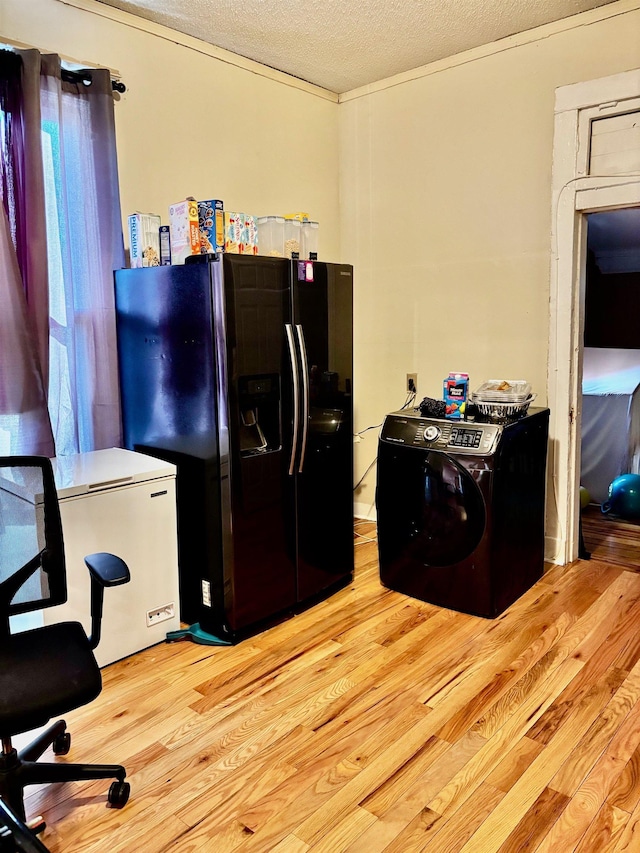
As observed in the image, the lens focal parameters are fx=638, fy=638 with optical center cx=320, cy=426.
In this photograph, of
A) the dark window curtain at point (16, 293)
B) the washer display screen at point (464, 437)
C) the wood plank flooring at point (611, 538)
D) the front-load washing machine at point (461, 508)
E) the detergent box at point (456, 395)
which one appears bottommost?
the wood plank flooring at point (611, 538)

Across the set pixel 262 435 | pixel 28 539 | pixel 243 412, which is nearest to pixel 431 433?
pixel 262 435

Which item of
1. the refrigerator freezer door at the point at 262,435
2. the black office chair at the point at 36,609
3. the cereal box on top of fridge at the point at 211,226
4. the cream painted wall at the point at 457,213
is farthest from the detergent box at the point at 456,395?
the black office chair at the point at 36,609

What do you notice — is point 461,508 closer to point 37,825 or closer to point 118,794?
point 118,794

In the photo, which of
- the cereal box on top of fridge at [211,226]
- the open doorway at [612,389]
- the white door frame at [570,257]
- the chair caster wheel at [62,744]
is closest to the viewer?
the chair caster wheel at [62,744]

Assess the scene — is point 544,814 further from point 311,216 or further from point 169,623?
point 311,216

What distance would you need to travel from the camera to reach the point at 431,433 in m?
2.88

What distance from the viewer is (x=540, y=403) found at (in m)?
3.39

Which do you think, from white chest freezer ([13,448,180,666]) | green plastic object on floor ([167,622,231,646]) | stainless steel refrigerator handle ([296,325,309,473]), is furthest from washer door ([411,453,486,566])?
white chest freezer ([13,448,180,666])

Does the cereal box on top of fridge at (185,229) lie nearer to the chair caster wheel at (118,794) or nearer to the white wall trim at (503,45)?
the white wall trim at (503,45)

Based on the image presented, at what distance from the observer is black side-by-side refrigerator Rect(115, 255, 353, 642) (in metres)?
2.51

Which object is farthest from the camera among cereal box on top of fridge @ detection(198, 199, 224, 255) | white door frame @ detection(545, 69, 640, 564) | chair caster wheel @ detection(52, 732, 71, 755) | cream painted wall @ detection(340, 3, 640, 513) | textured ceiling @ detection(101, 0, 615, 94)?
cream painted wall @ detection(340, 3, 640, 513)

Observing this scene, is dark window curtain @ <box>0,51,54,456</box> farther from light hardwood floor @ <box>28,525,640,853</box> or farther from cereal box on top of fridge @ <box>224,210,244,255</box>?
light hardwood floor @ <box>28,525,640,853</box>

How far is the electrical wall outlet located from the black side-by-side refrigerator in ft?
0.39

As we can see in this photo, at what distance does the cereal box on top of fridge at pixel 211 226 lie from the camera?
2590mm
